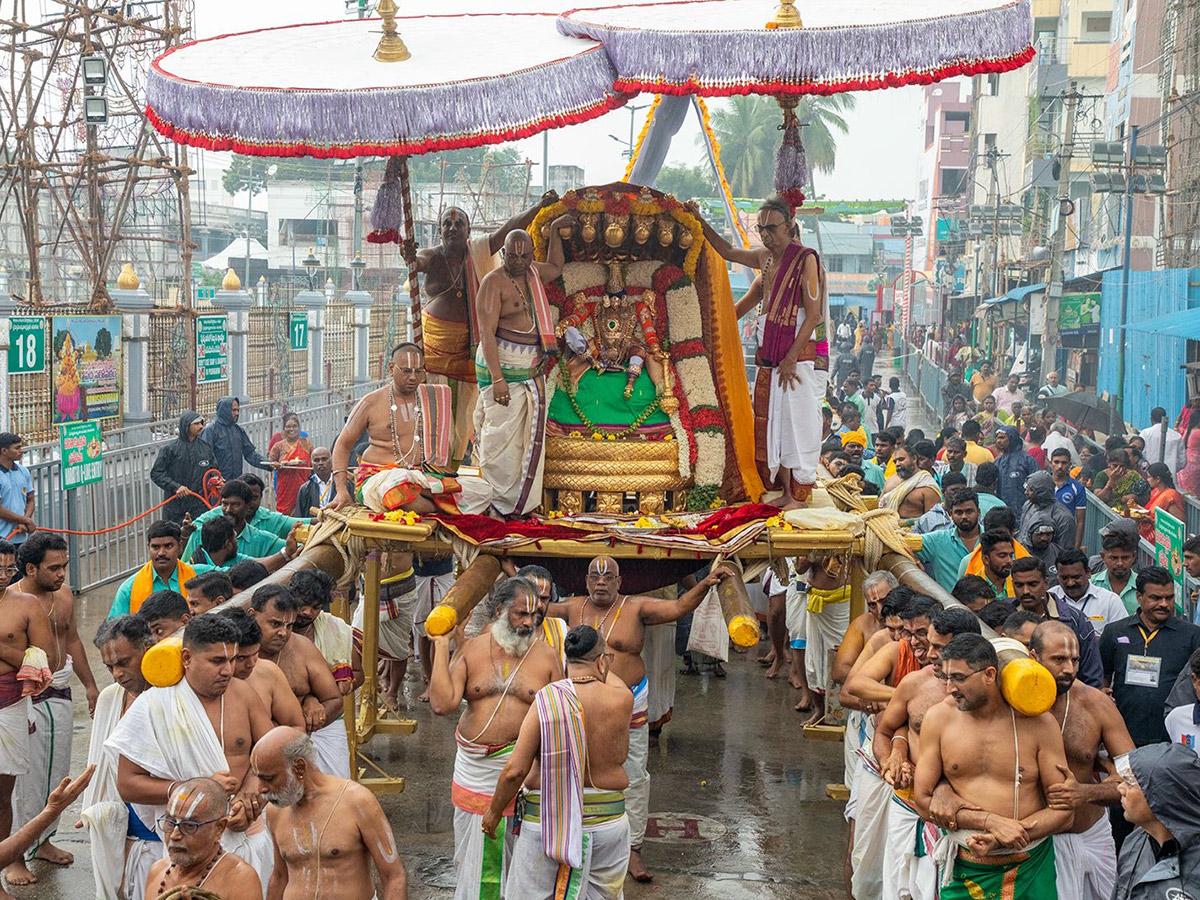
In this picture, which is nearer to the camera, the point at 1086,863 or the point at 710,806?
the point at 1086,863

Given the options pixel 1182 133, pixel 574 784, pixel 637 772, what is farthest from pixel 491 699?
pixel 1182 133

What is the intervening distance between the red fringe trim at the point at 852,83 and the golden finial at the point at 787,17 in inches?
14.2

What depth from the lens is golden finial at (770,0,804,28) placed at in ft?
25.6

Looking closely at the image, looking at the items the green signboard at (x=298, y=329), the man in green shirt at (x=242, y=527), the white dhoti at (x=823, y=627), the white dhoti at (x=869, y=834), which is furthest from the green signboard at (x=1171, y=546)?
the green signboard at (x=298, y=329)

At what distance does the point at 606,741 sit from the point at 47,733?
3058 millimetres

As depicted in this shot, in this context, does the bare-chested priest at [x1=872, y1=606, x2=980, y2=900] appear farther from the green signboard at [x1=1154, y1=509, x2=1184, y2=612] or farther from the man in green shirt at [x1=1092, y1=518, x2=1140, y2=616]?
the green signboard at [x1=1154, y1=509, x2=1184, y2=612]

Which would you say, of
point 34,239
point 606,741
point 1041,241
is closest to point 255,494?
point 606,741

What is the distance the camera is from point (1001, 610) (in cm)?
656

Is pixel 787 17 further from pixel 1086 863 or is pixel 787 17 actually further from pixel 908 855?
pixel 1086 863

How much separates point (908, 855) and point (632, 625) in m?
1.91

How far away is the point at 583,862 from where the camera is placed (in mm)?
5832

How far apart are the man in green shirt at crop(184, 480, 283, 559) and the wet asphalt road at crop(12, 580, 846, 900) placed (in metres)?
1.42

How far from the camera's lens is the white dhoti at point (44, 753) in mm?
6977

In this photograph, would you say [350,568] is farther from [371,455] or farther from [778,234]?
[778,234]
